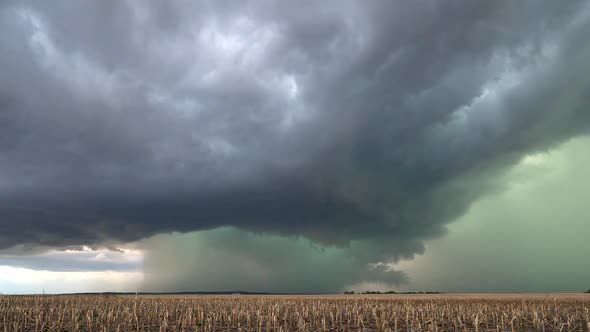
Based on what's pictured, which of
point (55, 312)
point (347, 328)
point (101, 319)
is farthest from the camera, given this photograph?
point (55, 312)

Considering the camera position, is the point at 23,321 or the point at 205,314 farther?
the point at 205,314

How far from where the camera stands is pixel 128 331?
27250 mm

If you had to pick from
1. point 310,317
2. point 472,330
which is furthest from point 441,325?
point 310,317

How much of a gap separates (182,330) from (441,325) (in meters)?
18.5

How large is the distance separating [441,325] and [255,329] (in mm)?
13625

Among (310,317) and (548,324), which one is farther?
(310,317)

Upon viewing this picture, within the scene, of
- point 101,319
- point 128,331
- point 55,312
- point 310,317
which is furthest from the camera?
point 55,312

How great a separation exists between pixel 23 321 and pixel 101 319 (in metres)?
5.43

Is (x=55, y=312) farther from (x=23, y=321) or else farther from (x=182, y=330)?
(x=182, y=330)

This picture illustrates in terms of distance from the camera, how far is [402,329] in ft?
92.3

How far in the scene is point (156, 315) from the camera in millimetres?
35969

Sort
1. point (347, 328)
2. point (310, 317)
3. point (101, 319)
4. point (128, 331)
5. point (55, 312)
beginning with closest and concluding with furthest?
point (128, 331)
point (347, 328)
point (101, 319)
point (310, 317)
point (55, 312)

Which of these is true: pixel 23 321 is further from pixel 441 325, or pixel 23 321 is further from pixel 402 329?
pixel 441 325

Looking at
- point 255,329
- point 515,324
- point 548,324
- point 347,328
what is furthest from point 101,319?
point 548,324
